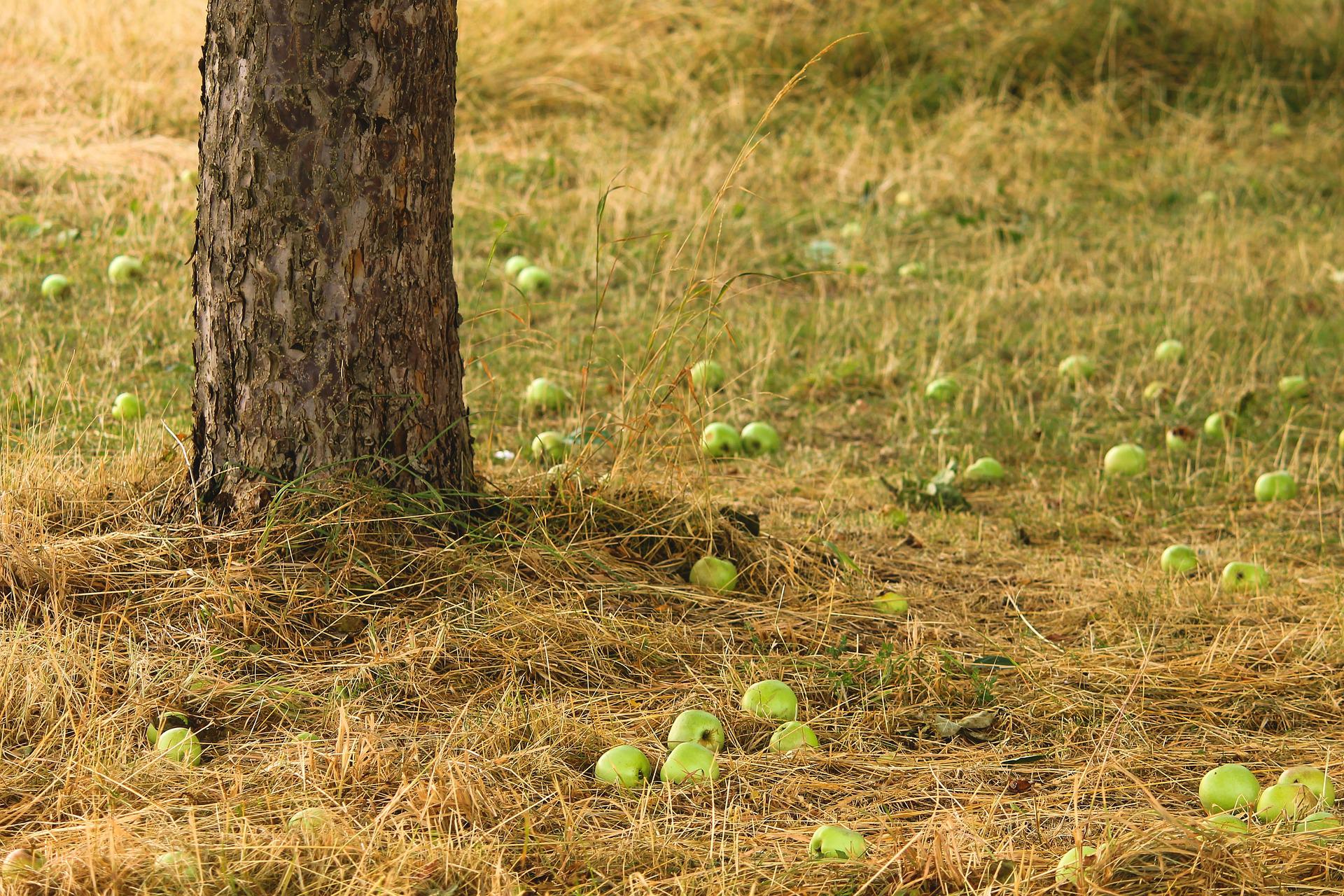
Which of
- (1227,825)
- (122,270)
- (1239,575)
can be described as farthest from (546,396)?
(1227,825)

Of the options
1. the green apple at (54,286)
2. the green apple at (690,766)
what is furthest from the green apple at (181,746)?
the green apple at (54,286)

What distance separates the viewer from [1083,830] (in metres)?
2.30

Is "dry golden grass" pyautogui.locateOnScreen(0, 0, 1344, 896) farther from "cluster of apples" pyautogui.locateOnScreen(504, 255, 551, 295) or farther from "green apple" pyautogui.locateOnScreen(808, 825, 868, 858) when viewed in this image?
"cluster of apples" pyautogui.locateOnScreen(504, 255, 551, 295)

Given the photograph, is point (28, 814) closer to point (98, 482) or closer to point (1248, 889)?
point (98, 482)

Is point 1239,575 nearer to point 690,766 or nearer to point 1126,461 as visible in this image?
point 1126,461

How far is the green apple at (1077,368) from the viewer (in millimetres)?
5270

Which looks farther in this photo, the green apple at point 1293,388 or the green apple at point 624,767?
the green apple at point 1293,388

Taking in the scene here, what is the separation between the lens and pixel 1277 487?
4371 millimetres

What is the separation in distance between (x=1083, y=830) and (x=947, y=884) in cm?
30

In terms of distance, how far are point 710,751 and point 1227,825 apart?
34.2 inches

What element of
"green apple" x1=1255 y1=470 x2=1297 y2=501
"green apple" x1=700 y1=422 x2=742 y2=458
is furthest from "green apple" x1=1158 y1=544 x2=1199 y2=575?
"green apple" x1=700 y1=422 x2=742 y2=458

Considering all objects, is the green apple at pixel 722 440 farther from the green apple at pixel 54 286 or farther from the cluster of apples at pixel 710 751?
the green apple at pixel 54 286

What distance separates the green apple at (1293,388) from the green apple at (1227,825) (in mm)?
3224

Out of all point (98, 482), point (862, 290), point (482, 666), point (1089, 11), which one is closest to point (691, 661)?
point (482, 666)
